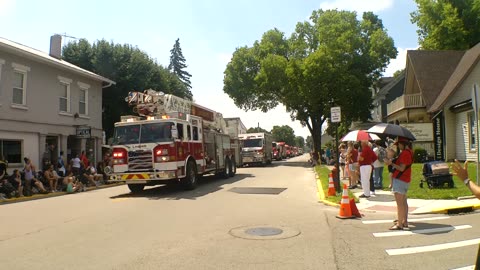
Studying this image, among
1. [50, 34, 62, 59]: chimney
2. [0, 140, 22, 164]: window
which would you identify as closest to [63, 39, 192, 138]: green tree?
[50, 34, 62, 59]: chimney

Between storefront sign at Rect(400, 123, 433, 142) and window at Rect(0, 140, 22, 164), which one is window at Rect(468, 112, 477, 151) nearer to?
storefront sign at Rect(400, 123, 433, 142)

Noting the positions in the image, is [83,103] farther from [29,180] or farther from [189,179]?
[189,179]

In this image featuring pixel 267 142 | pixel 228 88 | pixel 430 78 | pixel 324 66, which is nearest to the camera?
pixel 430 78

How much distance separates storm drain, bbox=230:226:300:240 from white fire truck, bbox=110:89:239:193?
6645 mm

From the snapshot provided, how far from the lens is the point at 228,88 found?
48.8 m

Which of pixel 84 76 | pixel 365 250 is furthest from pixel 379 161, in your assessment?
pixel 84 76

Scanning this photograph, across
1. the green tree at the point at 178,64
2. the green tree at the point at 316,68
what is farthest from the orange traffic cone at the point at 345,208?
the green tree at the point at 178,64

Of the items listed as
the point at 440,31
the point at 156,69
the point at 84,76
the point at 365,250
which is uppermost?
the point at 440,31


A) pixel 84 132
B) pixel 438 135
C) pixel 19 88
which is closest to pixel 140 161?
pixel 19 88

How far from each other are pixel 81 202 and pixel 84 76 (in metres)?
12.8

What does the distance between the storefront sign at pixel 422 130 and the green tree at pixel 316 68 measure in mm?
9310

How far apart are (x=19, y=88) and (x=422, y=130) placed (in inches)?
981

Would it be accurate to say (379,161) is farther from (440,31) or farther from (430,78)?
(440,31)

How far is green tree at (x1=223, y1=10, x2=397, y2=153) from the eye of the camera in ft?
125
